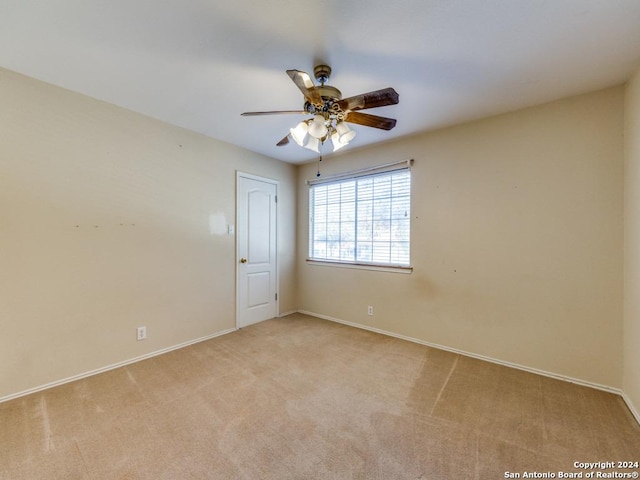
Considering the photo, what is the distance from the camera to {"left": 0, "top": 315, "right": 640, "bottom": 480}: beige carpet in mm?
1446

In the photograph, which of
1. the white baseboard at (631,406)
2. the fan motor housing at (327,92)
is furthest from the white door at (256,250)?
the white baseboard at (631,406)

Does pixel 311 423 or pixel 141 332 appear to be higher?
pixel 141 332

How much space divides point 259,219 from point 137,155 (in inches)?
63.3

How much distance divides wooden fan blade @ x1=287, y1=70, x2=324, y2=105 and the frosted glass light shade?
11cm

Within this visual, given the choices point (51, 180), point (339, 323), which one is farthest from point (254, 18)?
point (339, 323)

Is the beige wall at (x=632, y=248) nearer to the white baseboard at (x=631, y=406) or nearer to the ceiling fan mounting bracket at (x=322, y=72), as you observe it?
the white baseboard at (x=631, y=406)

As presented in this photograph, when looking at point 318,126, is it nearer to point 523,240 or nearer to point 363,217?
point 363,217

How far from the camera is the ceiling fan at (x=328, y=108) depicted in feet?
5.29

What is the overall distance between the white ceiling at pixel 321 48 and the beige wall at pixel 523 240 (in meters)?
0.35

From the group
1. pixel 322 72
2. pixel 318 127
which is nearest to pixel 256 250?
pixel 318 127

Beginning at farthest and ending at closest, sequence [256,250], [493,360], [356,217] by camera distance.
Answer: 1. [256,250]
2. [356,217]
3. [493,360]

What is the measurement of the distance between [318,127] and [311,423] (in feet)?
6.41

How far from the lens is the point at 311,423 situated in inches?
69.8

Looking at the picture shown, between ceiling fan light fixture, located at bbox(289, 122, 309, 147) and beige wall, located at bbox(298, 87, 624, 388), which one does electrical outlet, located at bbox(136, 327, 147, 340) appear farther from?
beige wall, located at bbox(298, 87, 624, 388)
